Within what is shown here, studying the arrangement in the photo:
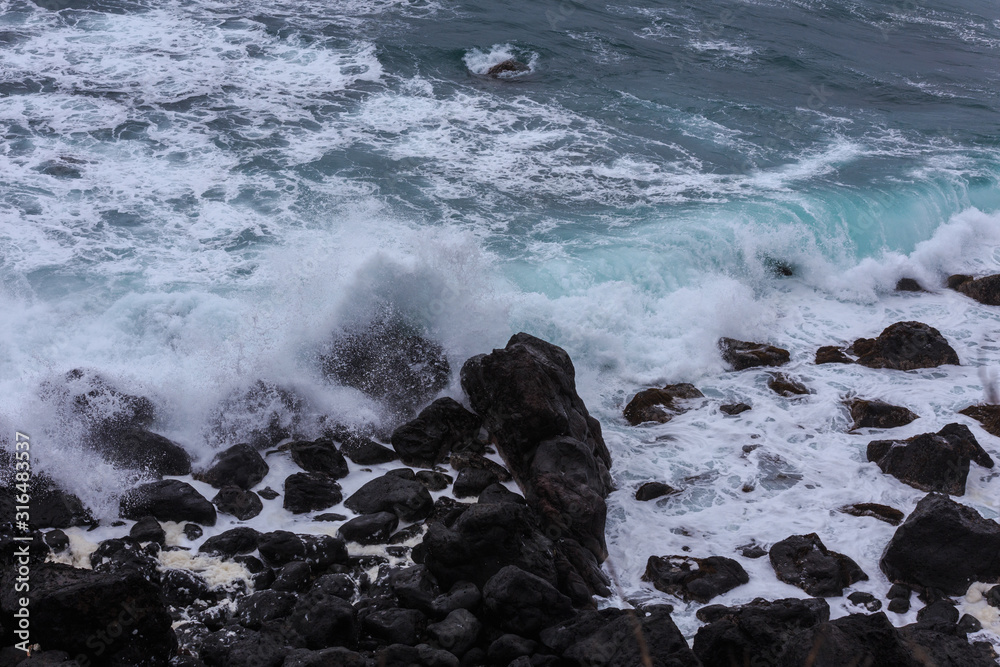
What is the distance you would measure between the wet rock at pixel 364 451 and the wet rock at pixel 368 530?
1.15 m

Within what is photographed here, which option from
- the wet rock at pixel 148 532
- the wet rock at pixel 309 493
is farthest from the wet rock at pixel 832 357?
the wet rock at pixel 148 532

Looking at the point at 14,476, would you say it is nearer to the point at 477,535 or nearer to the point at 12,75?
the point at 477,535

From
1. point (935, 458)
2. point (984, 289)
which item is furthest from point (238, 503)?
point (984, 289)

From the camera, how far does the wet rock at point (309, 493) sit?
796 cm

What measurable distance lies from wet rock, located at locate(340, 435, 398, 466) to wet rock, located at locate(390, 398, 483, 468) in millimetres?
136

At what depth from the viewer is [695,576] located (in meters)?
7.43

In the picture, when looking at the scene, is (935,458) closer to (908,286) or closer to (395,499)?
(395,499)

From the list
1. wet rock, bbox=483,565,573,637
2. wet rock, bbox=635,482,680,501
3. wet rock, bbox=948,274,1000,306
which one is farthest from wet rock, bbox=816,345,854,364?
wet rock, bbox=483,565,573,637

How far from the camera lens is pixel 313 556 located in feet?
23.6

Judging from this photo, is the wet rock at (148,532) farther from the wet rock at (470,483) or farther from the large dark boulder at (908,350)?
the large dark boulder at (908,350)

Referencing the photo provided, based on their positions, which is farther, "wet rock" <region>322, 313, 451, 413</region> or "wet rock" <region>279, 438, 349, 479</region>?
"wet rock" <region>322, 313, 451, 413</region>

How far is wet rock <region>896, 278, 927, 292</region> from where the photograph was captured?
44.3 ft

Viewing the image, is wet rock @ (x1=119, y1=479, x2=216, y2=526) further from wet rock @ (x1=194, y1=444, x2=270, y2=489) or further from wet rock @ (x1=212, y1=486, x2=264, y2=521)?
wet rock @ (x1=194, y1=444, x2=270, y2=489)

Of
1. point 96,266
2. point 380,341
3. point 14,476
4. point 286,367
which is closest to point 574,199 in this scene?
point 380,341
